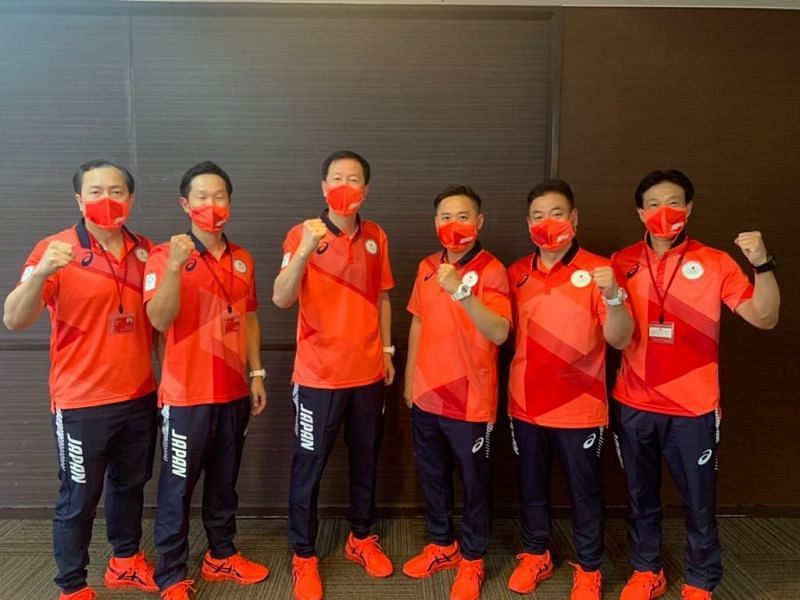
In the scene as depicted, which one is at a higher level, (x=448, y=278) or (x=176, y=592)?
(x=448, y=278)

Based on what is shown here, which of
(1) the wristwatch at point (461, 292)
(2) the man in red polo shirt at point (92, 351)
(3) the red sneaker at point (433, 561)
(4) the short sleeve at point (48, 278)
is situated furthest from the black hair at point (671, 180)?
(4) the short sleeve at point (48, 278)

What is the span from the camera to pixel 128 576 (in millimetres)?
2164

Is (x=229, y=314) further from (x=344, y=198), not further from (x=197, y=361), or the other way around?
(x=344, y=198)

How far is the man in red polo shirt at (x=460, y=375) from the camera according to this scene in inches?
79.7

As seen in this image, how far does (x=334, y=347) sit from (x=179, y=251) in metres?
0.64

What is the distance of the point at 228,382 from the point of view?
2033 millimetres

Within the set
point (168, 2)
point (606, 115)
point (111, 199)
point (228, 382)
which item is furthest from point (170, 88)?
point (606, 115)

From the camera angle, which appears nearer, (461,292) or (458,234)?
(461,292)

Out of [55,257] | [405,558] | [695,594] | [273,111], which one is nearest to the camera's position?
[55,257]

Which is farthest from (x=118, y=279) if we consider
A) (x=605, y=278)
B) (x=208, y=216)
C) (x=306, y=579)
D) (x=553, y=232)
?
(x=605, y=278)

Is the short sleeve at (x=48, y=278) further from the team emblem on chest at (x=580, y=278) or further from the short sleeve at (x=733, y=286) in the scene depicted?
the short sleeve at (x=733, y=286)

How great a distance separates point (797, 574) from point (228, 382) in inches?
95.9

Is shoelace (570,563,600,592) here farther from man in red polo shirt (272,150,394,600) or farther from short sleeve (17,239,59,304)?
short sleeve (17,239,59,304)

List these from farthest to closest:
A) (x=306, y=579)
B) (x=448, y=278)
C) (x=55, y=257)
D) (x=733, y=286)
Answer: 1. (x=306, y=579)
2. (x=733, y=286)
3. (x=448, y=278)
4. (x=55, y=257)
